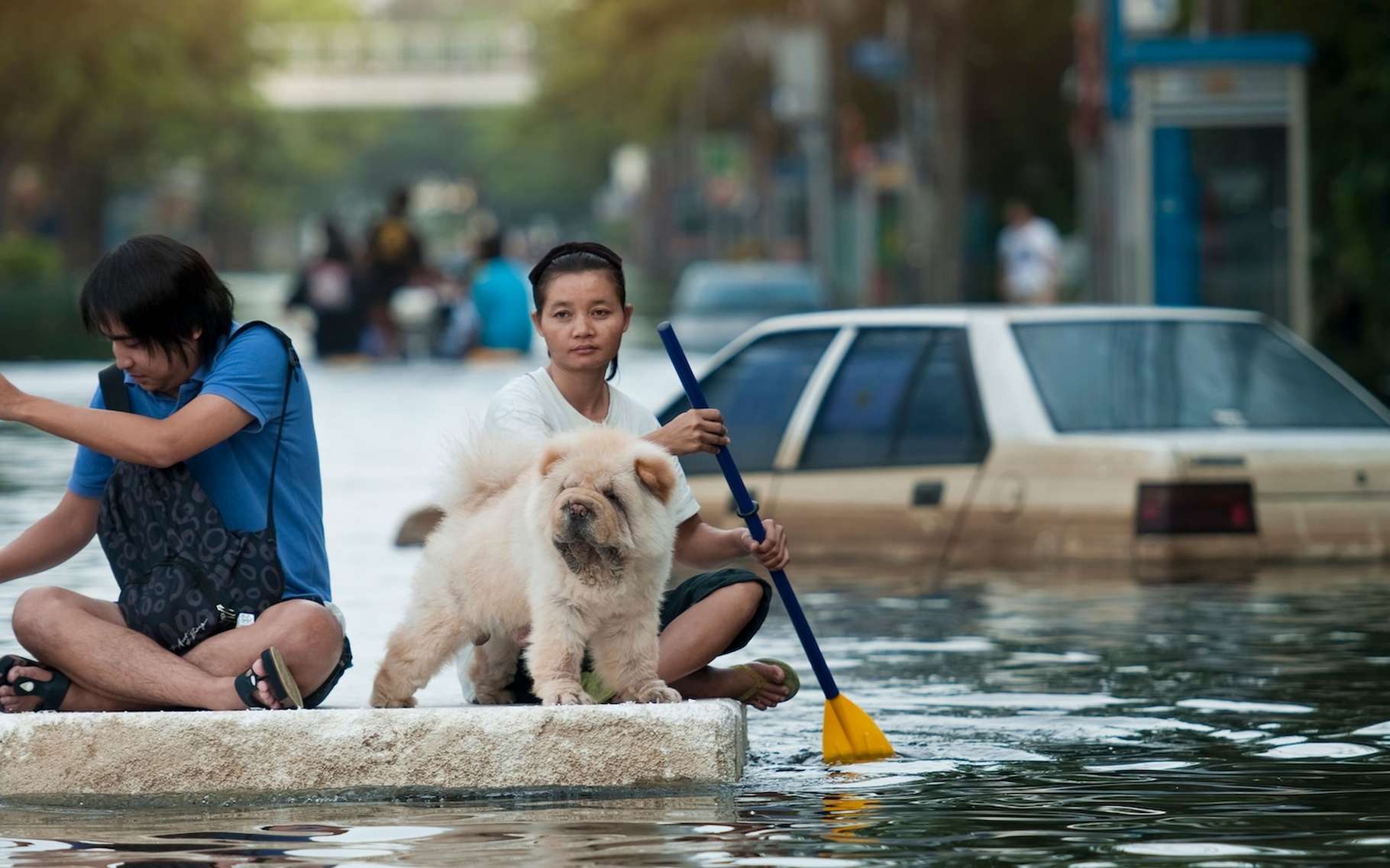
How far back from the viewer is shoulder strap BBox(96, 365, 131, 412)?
6.91 metres

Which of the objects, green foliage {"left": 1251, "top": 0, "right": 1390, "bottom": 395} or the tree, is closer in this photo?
green foliage {"left": 1251, "top": 0, "right": 1390, "bottom": 395}

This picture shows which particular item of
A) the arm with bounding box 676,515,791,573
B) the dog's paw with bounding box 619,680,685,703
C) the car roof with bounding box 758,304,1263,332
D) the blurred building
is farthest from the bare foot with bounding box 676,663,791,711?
the blurred building

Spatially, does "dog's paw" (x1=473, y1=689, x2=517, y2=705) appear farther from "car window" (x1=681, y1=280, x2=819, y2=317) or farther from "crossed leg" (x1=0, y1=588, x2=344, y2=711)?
"car window" (x1=681, y1=280, x2=819, y2=317)

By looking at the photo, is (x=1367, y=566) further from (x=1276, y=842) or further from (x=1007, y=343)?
(x=1276, y=842)

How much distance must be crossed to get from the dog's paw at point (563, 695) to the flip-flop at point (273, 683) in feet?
1.93

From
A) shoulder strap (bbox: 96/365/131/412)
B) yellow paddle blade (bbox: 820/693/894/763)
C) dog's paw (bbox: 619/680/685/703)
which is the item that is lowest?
yellow paddle blade (bbox: 820/693/894/763)

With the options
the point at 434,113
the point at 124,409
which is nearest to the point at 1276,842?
the point at 124,409

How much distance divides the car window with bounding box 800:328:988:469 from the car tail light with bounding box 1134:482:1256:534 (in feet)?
2.76

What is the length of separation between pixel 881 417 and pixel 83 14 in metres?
→ 40.3

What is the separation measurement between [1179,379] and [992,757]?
17.1 feet

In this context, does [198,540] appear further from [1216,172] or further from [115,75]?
[115,75]

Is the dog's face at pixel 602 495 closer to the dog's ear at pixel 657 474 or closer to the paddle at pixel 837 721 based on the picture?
the dog's ear at pixel 657 474

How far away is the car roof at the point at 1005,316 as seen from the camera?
1279 centimetres

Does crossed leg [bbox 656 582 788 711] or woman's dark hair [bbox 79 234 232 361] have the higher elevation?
woman's dark hair [bbox 79 234 232 361]
